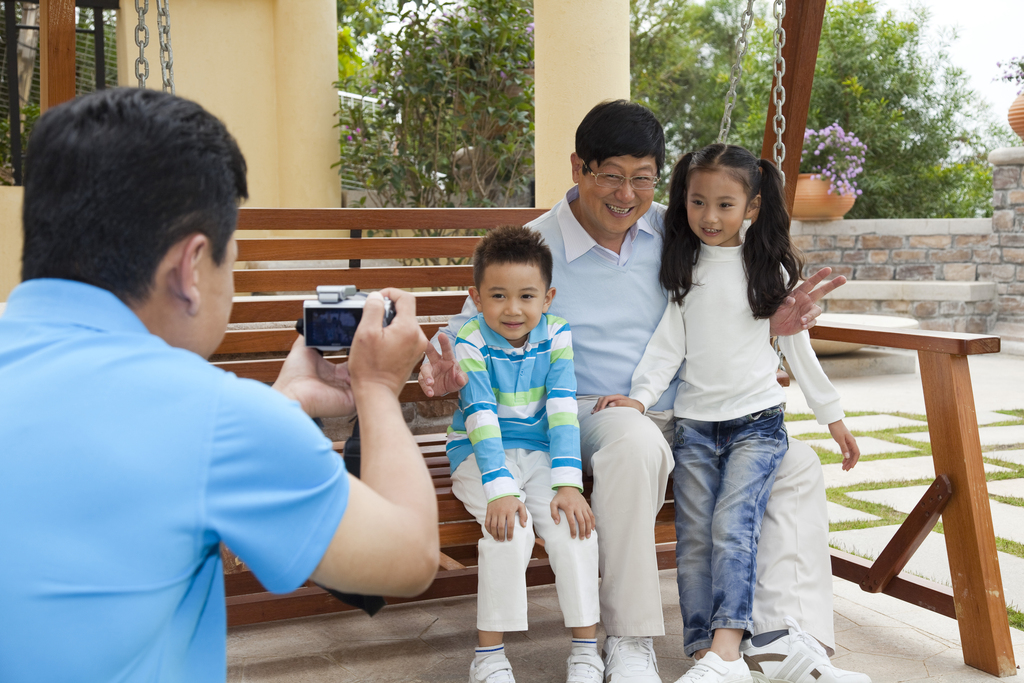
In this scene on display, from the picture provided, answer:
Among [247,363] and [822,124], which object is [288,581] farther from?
[822,124]

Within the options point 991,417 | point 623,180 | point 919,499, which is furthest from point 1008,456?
point 623,180

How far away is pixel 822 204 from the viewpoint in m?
9.41

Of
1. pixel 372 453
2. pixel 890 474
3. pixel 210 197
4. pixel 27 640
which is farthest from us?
pixel 890 474

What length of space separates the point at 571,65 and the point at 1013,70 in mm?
A: 7809

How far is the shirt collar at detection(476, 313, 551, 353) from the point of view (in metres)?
2.29

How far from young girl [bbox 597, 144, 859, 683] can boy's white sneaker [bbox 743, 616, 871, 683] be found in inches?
6.3

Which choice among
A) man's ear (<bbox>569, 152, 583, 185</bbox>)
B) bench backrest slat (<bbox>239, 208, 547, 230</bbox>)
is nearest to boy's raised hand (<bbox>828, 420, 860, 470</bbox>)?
man's ear (<bbox>569, 152, 583, 185</bbox>)

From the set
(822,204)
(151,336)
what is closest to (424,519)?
(151,336)

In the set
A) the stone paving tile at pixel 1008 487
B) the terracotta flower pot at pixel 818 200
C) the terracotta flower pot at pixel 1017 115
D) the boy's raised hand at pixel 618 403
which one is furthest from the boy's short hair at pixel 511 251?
the terracotta flower pot at pixel 1017 115

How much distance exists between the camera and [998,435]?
195 inches

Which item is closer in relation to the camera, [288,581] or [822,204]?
[288,581]

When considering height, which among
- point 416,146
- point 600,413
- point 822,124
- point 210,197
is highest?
point 822,124

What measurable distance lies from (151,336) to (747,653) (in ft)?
5.77

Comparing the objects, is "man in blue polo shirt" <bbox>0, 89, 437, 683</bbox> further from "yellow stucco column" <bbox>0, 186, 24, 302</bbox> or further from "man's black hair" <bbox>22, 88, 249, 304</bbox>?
"yellow stucco column" <bbox>0, 186, 24, 302</bbox>
